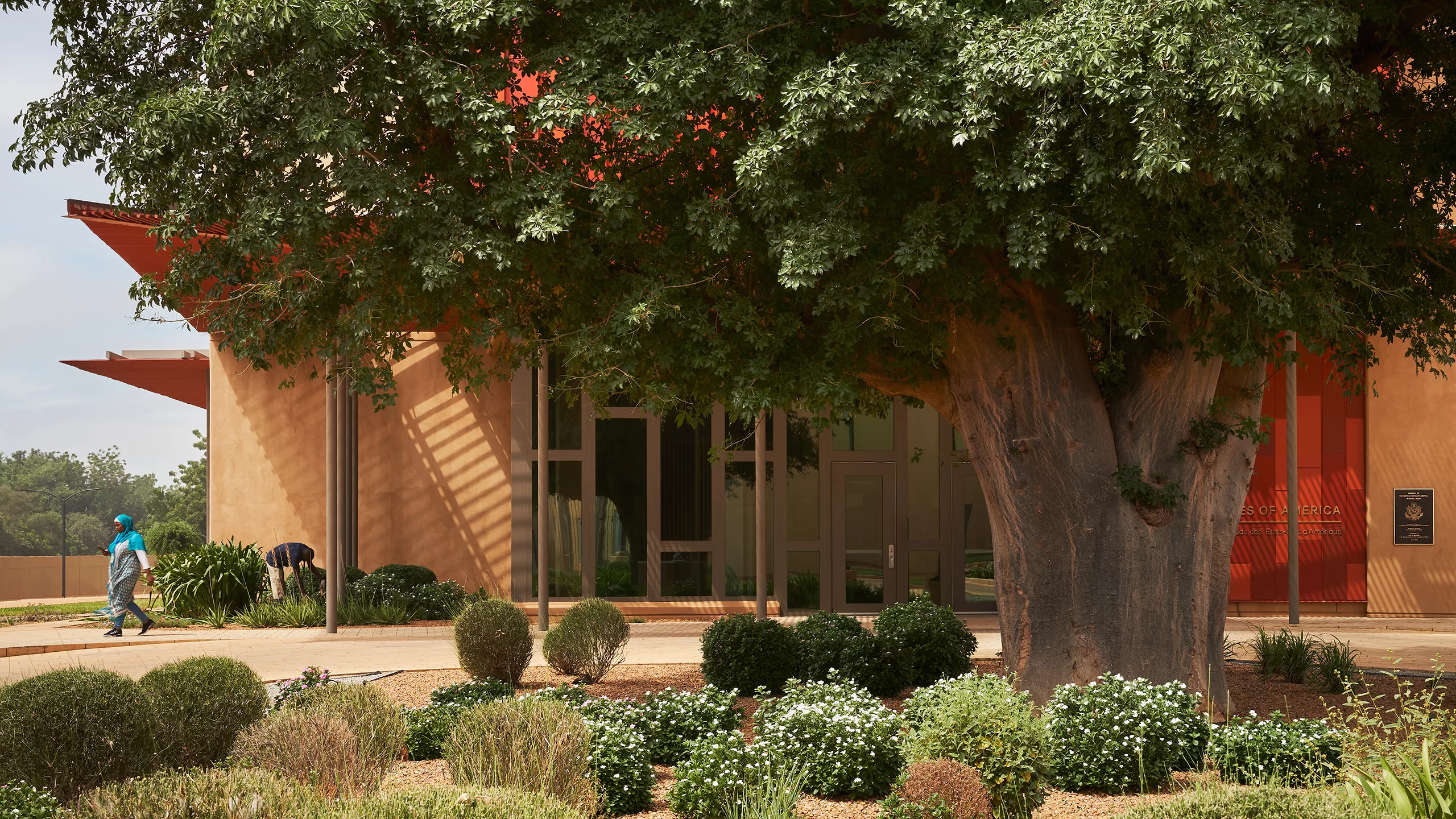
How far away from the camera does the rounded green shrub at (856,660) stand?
31.9ft

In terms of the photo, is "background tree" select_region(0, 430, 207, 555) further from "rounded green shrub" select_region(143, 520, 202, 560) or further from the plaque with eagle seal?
the plaque with eagle seal

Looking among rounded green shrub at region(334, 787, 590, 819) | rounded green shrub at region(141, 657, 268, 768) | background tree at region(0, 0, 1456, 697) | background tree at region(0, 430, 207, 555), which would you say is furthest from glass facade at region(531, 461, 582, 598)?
background tree at region(0, 430, 207, 555)

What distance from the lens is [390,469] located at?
66.3 feet

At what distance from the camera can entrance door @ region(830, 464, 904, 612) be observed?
18.8m

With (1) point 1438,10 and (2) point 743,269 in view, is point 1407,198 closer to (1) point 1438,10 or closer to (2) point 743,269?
(1) point 1438,10

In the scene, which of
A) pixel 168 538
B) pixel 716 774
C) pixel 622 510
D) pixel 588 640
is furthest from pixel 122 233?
pixel 716 774

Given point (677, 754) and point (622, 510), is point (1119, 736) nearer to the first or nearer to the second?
point (677, 754)

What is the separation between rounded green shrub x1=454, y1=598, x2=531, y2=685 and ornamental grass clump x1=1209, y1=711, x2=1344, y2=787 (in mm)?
5858

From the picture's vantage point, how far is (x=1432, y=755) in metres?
5.74

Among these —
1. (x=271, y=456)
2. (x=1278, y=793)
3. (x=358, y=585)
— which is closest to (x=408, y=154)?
(x=1278, y=793)

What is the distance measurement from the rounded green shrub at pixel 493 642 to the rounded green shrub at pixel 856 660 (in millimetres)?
2498

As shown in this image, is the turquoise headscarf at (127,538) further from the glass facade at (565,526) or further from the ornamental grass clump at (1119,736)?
the ornamental grass clump at (1119,736)

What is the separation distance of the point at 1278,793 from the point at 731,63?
4.81 meters

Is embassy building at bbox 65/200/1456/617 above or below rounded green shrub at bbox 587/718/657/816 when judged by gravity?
above
